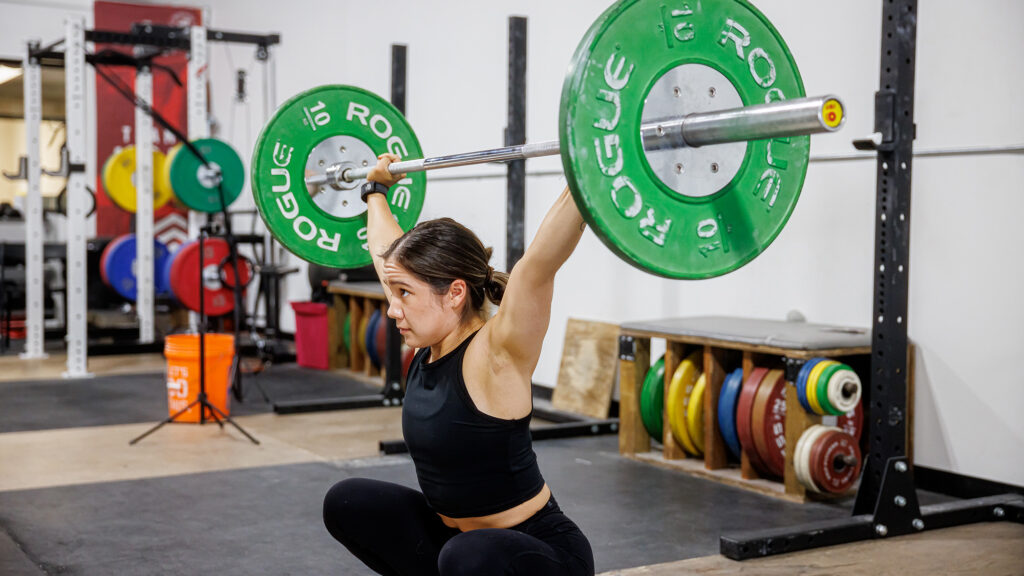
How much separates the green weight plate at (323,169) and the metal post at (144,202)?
4333 millimetres

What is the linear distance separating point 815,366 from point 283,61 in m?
5.73

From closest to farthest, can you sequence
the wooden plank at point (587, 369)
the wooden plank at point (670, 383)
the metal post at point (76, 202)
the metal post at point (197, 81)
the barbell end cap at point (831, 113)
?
the barbell end cap at point (831, 113)
the wooden plank at point (670, 383)
the wooden plank at point (587, 369)
the metal post at point (76, 202)
the metal post at point (197, 81)

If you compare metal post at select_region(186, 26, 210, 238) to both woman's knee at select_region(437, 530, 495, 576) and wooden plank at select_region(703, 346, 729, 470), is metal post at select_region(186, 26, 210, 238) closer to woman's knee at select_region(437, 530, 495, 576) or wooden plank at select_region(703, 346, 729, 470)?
wooden plank at select_region(703, 346, 729, 470)

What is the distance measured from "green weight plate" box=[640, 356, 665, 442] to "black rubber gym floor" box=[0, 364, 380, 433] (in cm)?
200

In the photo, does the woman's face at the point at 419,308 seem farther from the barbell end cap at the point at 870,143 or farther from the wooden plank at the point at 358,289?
the wooden plank at the point at 358,289

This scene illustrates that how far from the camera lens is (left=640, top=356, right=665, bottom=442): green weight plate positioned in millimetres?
4012

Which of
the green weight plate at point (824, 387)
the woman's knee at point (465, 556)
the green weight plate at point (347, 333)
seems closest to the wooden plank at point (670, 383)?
the green weight plate at point (824, 387)

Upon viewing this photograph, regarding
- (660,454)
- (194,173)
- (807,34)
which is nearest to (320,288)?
(194,173)

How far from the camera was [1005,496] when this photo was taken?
327 cm

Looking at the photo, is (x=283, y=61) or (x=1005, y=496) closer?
(x=1005, y=496)

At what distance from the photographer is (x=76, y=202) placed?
621 cm

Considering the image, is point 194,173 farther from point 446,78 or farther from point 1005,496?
point 1005,496

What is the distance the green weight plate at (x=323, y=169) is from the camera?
2.65 meters

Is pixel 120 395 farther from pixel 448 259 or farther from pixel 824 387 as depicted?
pixel 448 259
